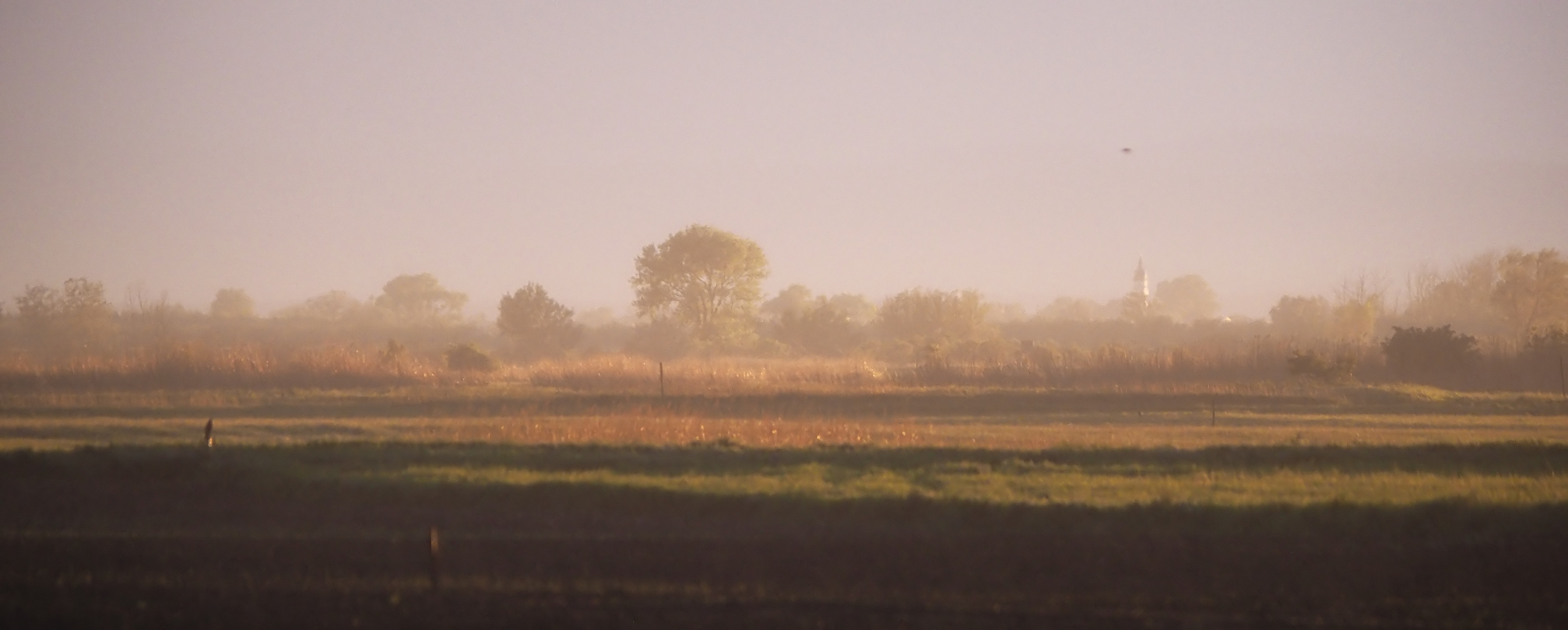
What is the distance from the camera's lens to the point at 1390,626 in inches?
389

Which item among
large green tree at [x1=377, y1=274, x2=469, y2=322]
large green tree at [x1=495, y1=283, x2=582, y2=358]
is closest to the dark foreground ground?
large green tree at [x1=495, y1=283, x2=582, y2=358]

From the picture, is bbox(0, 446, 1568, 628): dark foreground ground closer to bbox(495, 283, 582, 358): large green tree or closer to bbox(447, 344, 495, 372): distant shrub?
bbox(447, 344, 495, 372): distant shrub

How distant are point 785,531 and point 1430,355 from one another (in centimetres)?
4152

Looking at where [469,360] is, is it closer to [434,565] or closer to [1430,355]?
[434,565]

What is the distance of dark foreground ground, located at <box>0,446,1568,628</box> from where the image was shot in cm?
1023

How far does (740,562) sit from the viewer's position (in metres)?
11.8

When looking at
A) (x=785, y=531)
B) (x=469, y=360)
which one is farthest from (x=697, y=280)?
(x=785, y=531)

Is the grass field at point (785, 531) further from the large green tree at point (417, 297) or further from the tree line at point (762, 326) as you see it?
the large green tree at point (417, 297)

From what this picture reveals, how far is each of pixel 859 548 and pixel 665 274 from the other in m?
66.2

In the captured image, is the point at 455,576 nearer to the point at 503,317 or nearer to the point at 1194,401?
the point at 1194,401

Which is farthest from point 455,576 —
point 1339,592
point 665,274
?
point 665,274

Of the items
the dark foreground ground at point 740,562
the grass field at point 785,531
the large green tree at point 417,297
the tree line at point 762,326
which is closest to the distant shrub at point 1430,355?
the tree line at point 762,326

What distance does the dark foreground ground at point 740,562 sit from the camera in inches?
403

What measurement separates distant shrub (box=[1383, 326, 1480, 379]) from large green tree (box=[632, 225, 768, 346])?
4423cm
